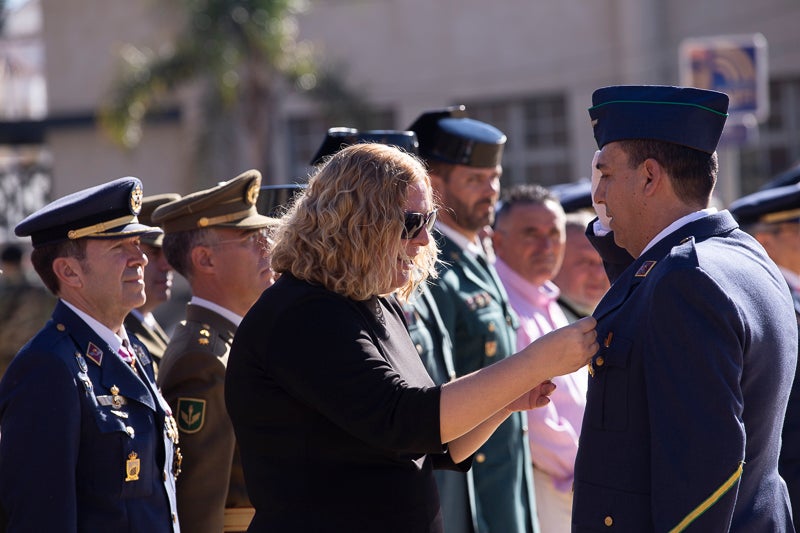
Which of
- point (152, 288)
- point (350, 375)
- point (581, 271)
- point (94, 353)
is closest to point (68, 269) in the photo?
point (94, 353)

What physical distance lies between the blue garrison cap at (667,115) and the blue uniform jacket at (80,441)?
1.54 meters

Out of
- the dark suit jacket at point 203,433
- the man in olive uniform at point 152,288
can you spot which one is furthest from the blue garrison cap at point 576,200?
the dark suit jacket at point 203,433

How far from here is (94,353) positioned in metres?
3.17

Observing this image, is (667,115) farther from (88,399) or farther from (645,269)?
(88,399)

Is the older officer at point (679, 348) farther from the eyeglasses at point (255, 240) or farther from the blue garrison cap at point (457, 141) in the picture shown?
the blue garrison cap at point (457, 141)

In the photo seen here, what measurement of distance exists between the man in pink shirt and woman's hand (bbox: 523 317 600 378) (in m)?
1.98

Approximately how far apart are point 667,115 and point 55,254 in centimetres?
183

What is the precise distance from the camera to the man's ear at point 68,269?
3.28 metres

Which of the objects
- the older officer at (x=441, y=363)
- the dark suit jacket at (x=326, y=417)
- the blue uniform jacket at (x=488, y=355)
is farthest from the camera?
the blue uniform jacket at (x=488, y=355)

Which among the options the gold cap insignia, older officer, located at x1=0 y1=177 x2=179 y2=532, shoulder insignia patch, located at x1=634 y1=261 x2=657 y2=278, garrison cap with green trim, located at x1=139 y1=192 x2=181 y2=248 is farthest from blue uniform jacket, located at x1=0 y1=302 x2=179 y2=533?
shoulder insignia patch, located at x1=634 y1=261 x2=657 y2=278

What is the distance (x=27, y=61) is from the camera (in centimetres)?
2338

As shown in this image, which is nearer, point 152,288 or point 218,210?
point 218,210

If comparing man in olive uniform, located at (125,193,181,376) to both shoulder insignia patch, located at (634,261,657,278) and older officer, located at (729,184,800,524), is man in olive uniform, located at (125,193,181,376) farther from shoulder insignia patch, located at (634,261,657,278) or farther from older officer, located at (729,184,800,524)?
older officer, located at (729,184,800,524)

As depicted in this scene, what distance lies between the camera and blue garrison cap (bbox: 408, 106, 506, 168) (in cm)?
469
